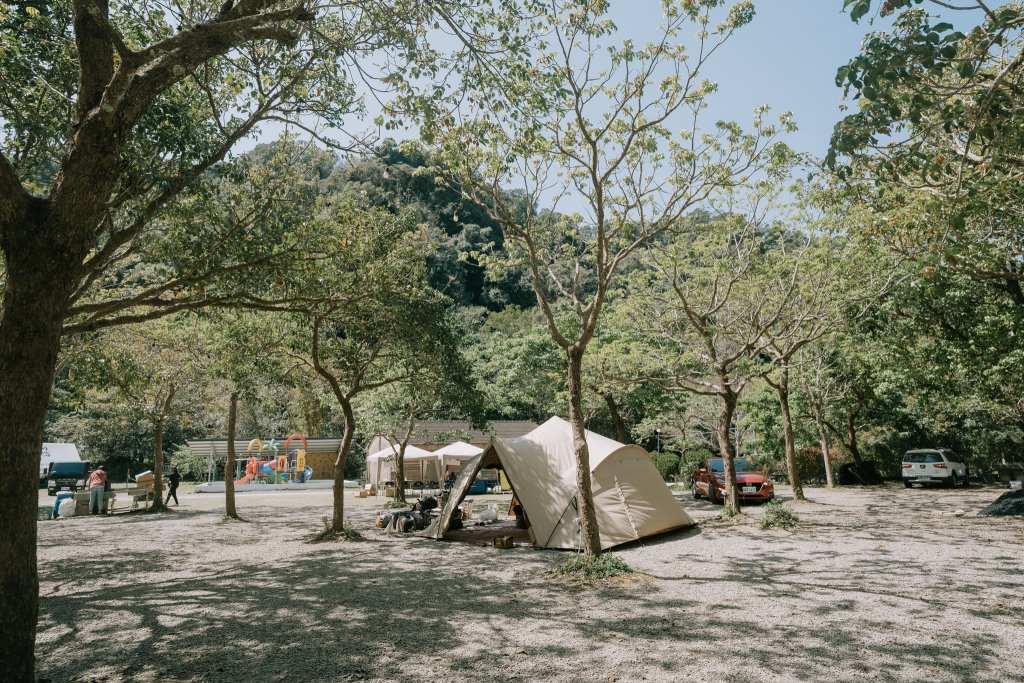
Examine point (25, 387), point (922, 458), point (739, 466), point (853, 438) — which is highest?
point (25, 387)

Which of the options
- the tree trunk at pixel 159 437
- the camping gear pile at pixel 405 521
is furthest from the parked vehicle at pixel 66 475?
the camping gear pile at pixel 405 521

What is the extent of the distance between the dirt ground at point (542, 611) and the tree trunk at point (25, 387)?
42.5 inches

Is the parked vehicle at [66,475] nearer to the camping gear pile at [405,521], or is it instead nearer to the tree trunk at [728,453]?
the camping gear pile at [405,521]

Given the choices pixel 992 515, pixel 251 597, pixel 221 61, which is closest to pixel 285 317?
pixel 221 61

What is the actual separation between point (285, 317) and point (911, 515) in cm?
1563

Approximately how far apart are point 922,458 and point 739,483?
10746 mm

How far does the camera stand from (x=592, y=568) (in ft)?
29.6

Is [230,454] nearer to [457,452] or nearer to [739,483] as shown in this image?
[457,452]

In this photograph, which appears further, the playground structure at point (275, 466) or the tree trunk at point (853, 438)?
the playground structure at point (275, 466)

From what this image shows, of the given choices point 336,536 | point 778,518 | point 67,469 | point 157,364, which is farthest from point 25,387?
point 67,469

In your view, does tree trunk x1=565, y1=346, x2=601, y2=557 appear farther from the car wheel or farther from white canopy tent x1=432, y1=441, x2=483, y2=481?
white canopy tent x1=432, y1=441, x2=483, y2=481

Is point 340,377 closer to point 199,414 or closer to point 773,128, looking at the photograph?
point 773,128

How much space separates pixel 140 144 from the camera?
8281mm

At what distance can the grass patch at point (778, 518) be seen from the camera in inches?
526
